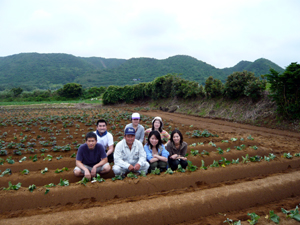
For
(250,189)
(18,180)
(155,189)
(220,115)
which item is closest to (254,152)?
(250,189)

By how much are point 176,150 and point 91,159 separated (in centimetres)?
217

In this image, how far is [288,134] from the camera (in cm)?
989

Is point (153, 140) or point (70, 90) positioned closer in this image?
point (153, 140)

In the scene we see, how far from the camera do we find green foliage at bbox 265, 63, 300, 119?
34.4 ft

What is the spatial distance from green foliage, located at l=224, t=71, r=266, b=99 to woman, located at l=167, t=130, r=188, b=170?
1065 cm

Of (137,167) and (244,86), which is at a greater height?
(244,86)

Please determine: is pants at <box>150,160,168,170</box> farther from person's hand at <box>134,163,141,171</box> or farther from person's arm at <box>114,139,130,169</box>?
person's arm at <box>114,139,130,169</box>

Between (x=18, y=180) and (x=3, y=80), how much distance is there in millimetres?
103565

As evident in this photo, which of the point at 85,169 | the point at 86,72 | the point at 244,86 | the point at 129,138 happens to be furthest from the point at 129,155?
the point at 86,72

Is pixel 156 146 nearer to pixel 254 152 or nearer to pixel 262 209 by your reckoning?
pixel 262 209

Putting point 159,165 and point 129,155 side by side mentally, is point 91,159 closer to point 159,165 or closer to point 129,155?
point 129,155

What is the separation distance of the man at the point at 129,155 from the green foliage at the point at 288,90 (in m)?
10.3

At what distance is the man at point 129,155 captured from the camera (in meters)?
4.42

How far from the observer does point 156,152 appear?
486 cm
